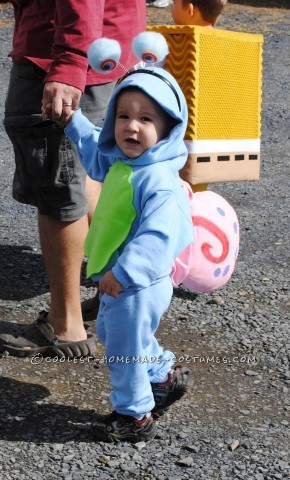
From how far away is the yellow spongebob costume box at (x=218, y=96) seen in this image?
4289 millimetres

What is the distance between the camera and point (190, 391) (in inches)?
142

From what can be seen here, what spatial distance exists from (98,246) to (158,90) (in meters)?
0.56

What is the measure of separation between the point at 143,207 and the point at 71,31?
0.72 m

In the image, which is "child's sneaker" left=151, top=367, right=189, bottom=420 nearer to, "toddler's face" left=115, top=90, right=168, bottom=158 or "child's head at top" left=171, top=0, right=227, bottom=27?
"toddler's face" left=115, top=90, right=168, bottom=158

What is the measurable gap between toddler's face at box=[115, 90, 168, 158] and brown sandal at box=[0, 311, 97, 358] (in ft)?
3.47

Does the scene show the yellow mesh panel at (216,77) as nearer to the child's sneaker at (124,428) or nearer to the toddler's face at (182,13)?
the toddler's face at (182,13)

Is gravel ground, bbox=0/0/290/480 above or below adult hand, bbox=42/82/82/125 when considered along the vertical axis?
below

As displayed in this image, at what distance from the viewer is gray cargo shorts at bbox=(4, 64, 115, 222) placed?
358cm

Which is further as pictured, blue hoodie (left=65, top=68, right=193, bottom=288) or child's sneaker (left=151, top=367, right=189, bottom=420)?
child's sneaker (left=151, top=367, right=189, bottom=420)

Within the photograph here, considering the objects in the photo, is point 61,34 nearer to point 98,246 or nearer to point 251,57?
point 98,246

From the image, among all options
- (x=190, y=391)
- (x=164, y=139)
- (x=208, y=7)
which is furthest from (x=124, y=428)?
(x=208, y=7)

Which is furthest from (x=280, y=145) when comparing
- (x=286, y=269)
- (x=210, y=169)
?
(x=210, y=169)

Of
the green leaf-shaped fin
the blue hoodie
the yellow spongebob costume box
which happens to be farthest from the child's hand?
the yellow spongebob costume box

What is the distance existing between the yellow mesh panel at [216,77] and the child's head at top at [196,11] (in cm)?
34
